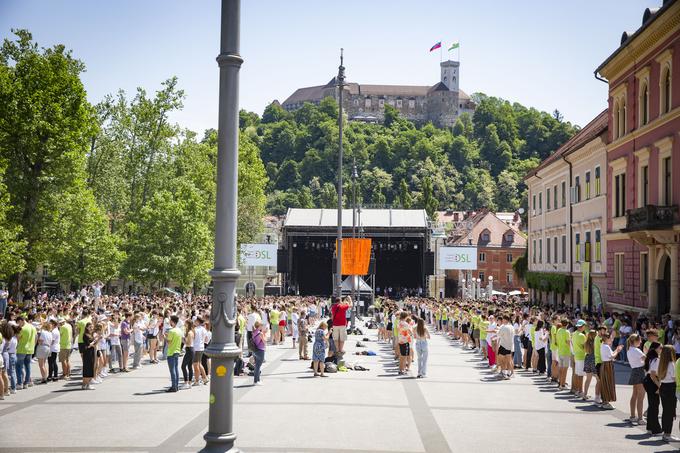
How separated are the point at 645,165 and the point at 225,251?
2732 centimetres

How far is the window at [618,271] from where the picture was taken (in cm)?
3488

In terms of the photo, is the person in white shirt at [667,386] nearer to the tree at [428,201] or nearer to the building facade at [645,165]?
the building facade at [645,165]

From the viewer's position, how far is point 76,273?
152ft

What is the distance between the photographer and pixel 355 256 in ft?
110

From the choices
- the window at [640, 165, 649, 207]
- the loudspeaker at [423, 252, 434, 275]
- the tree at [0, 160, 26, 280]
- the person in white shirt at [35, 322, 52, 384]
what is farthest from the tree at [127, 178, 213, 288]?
the person in white shirt at [35, 322, 52, 384]

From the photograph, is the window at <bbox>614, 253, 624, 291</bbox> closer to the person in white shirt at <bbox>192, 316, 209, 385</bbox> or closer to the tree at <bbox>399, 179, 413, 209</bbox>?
the person in white shirt at <bbox>192, 316, 209, 385</bbox>

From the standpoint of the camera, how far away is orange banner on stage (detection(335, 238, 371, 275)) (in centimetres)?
3338

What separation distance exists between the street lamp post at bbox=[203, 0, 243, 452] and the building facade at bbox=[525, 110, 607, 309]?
94.4ft

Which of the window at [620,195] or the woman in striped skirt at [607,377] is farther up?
the window at [620,195]

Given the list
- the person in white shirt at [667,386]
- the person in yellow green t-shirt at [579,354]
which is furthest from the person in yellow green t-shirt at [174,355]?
the person in white shirt at [667,386]

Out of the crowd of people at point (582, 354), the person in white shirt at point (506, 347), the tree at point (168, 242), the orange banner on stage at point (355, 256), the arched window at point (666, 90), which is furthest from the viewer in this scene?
the tree at point (168, 242)

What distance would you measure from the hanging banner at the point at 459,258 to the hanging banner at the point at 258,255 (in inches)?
556

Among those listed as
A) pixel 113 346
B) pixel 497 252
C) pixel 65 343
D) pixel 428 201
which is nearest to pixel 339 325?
pixel 113 346

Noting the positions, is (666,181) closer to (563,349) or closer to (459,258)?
(563,349)
